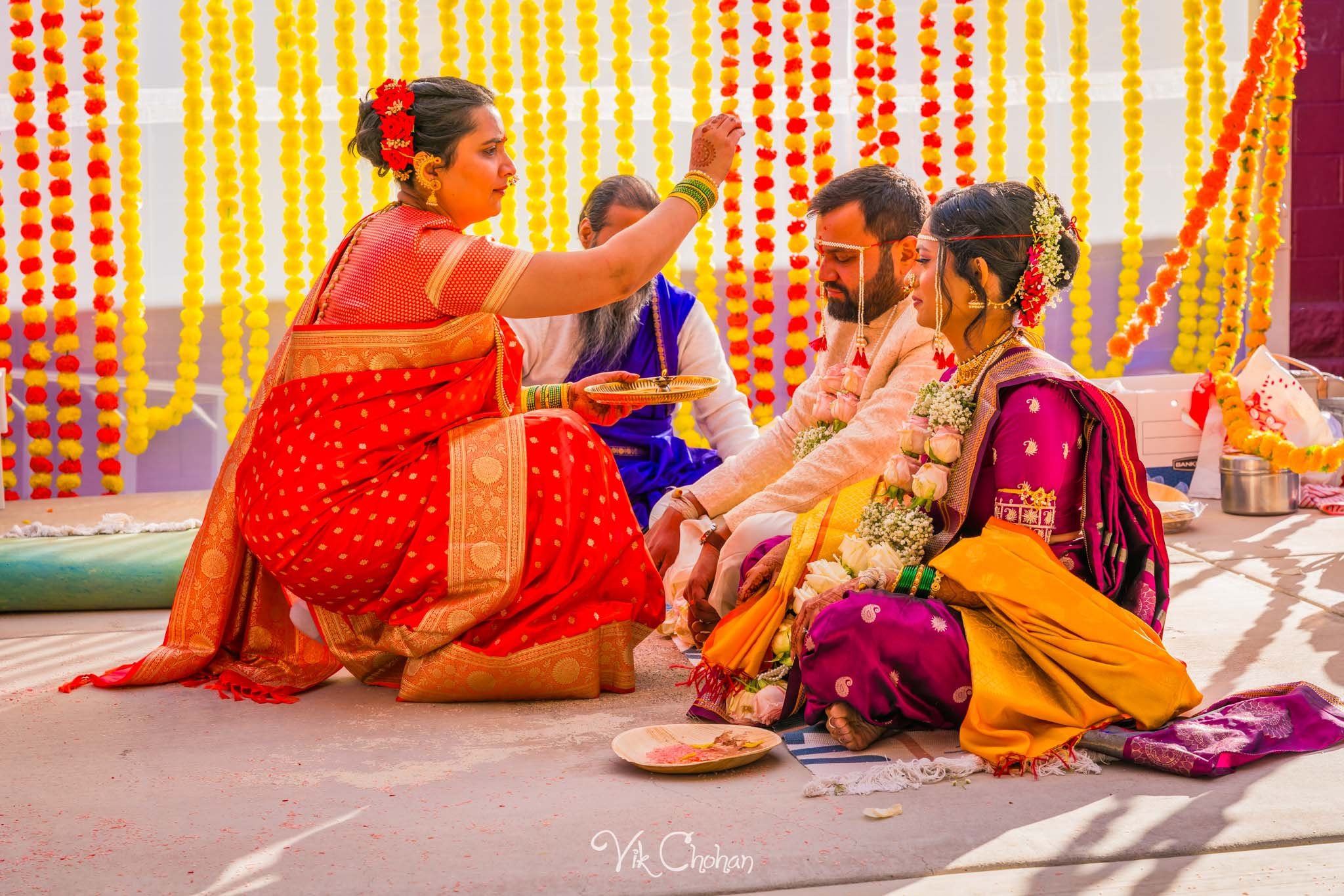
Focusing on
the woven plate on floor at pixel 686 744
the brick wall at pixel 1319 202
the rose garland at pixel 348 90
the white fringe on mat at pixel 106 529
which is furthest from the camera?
the brick wall at pixel 1319 202

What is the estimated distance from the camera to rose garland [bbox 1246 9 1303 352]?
21.3 ft

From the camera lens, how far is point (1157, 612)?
2963 mm

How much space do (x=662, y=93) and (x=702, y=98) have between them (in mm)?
212

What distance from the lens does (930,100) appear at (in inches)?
281

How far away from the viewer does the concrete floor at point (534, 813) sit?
7.29ft

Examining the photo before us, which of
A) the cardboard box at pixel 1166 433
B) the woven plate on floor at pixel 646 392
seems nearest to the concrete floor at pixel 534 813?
the woven plate on floor at pixel 646 392

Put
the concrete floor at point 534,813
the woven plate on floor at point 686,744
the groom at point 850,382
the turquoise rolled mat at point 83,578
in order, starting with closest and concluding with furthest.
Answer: the concrete floor at point 534,813, the woven plate on floor at point 686,744, the groom at point 850,382, the turquoise rolled mat at point 83,578

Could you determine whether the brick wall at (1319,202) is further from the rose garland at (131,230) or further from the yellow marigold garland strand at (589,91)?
the rose garland at (131,230)

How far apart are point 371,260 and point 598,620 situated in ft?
3.42

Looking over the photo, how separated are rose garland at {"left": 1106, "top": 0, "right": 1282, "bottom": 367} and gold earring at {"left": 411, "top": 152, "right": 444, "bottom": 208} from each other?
13.7ft

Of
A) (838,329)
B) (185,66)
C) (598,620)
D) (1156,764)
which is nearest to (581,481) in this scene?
(598,620)

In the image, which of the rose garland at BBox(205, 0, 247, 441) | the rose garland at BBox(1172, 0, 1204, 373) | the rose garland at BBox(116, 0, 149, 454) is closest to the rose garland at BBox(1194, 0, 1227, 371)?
the rose garland at BBox(1172, 0, 1204, 373)

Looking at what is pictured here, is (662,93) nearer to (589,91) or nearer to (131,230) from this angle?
(589,91)

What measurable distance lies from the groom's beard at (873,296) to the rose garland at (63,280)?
15.0ft
